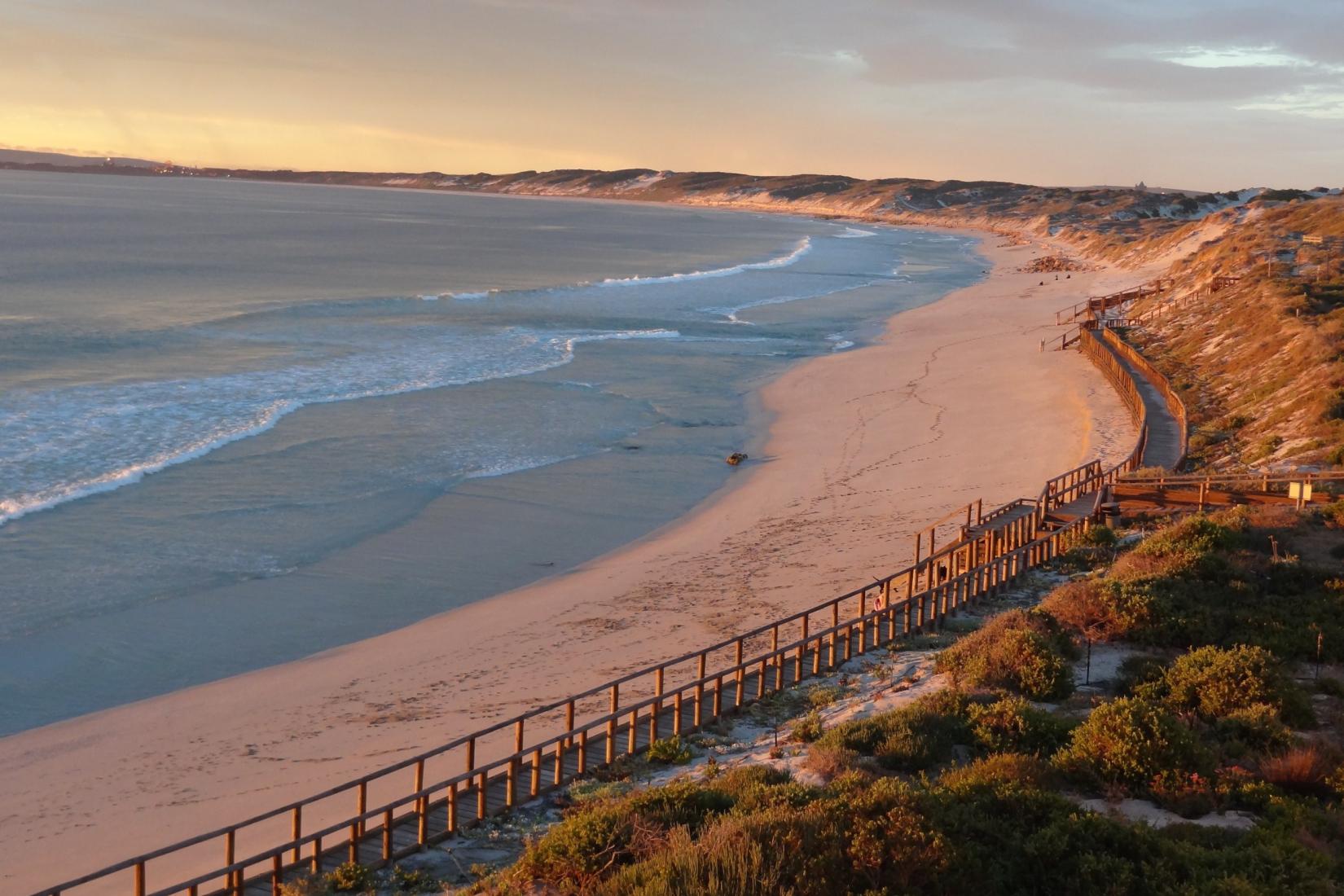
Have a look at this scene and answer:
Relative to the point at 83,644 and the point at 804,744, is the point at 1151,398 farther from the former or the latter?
the point at 83,644

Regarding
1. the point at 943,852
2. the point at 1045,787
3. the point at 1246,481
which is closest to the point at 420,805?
the point at 943,852

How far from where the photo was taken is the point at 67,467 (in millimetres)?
26625

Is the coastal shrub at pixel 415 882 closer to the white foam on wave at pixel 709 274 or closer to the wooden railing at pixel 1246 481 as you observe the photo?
the wooden railing at pixel 1246 481

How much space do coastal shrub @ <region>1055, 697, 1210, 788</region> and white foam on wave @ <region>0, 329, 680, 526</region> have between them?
20770 millimetres

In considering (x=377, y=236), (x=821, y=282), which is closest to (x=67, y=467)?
(x=821, y=282)

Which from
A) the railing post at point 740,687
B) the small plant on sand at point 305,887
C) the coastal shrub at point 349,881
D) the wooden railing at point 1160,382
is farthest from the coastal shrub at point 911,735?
the wooden railing at point 1160,382

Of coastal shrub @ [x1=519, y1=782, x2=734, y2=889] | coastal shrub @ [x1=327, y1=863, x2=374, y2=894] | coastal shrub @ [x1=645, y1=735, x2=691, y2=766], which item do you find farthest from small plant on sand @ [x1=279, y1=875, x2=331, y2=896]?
coastal shrub @ [x1=645, y1=735, x2=691, y2=766]

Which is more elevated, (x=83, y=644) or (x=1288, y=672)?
(x=1288, y=672)

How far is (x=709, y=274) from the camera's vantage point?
8900 cm

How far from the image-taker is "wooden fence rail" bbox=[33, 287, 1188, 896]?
31.0 feet

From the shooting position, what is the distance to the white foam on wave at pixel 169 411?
1032 inches

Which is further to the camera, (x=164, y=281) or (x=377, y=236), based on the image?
(x=377, y=236)

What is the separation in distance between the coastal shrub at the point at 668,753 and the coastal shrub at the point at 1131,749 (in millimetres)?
3491

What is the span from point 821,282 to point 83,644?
230 ft
